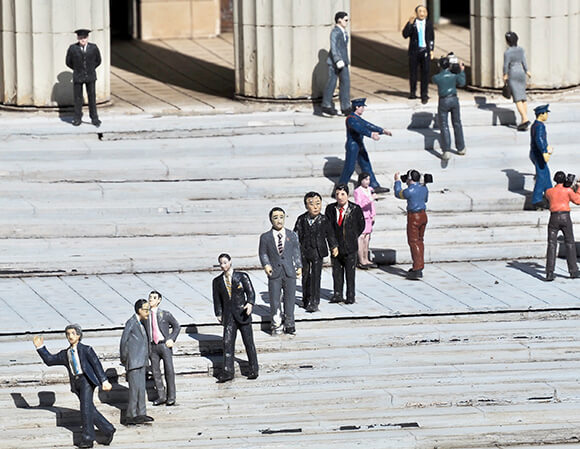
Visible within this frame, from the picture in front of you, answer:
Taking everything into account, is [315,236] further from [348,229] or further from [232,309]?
[232,309]

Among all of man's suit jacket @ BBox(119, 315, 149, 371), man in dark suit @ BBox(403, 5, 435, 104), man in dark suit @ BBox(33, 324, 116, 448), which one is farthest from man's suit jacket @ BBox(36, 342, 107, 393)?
man in dark suit @ BBox(403, 5, 435, 104)

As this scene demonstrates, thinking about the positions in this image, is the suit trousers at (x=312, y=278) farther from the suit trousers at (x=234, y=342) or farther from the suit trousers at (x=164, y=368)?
the suit trousers at (x=164, y=368)

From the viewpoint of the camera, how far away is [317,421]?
844 inches

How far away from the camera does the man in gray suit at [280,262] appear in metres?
23.0

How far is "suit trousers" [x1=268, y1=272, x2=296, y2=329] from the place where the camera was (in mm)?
23141

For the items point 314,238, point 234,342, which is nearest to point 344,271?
point 314,238

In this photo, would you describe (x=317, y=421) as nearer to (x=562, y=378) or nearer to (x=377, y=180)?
(x=562, y=378)

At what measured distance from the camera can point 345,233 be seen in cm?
2417

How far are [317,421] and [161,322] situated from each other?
7.66 ft

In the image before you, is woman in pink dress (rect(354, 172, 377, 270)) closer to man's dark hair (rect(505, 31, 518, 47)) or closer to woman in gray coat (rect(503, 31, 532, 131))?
woman in gray coat (rect(503, 31, 532, 131))

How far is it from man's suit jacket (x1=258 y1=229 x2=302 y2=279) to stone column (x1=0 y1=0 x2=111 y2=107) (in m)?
9.23

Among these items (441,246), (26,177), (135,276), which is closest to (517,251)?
(441,246)

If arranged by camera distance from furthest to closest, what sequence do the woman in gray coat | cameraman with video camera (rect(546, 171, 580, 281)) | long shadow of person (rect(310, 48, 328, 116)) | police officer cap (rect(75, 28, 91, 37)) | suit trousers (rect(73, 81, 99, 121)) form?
long shadow of person (rect(310, 48, 328, 116))
the woman in gray coat
suit trousers (rect(73, 81, 99, 121))
police officer cap (rect(75, 28, 91, 37))
cameraman with video camera (rect(546, 171, 580, 281))

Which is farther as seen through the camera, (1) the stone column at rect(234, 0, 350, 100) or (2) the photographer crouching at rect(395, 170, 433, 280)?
(1) the stone column at rect(234, 0, 350, 100)
